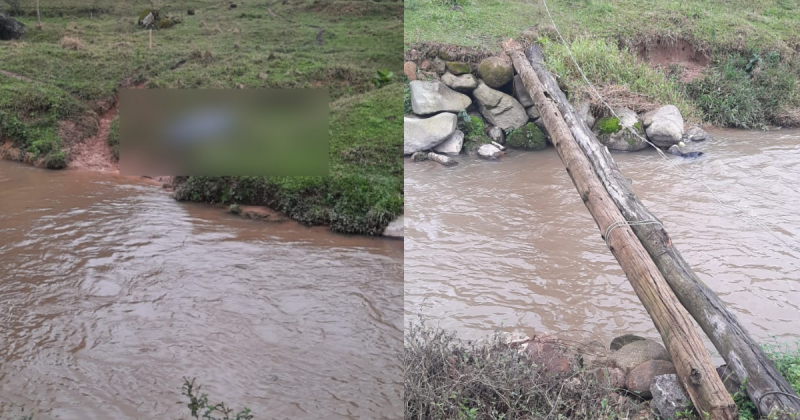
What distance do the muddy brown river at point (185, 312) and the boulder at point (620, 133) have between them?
439cm

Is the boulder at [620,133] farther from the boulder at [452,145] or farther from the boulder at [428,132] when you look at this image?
the boulder at [428,132]

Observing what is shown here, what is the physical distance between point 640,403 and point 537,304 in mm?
1851

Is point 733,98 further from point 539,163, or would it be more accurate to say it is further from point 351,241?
point 351,241

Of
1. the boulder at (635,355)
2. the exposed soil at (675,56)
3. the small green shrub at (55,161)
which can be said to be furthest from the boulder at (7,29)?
the boulder at (635,355)

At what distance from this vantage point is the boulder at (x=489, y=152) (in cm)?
933

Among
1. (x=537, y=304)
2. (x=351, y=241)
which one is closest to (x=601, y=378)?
(x=537, y=304)

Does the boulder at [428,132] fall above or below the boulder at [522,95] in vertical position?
below

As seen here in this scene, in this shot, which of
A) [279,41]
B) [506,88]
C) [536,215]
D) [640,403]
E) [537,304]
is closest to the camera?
[640,403]

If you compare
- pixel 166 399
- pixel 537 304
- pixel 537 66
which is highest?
pixel 537 66

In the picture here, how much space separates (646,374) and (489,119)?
695 cm

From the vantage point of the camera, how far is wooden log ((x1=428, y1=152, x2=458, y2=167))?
9047 mm

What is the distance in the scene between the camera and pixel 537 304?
5012 millimetres

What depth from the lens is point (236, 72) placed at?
13.5 metres

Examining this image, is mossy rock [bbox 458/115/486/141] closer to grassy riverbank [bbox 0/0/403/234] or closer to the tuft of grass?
grassy riverbank [bbox 0/0/403/234]
